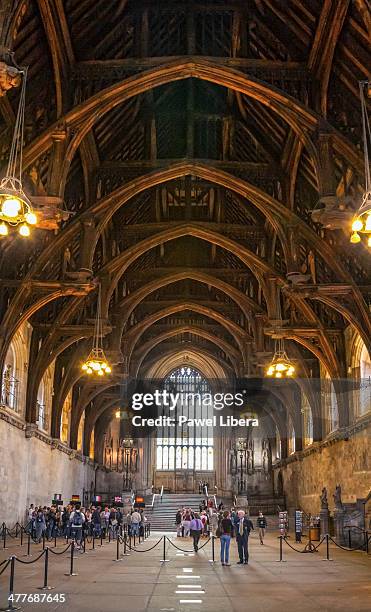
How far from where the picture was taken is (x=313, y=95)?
16141 millimetres

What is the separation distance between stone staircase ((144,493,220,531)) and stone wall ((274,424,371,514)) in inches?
253

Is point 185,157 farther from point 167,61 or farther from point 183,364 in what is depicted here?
point 183,364

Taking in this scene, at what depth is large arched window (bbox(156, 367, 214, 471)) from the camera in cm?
4762

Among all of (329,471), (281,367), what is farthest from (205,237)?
(329,471)

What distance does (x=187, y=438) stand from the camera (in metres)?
49.0

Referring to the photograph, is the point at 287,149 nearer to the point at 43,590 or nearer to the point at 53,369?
the point at 43,590

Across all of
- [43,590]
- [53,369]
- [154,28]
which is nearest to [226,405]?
[53,369]

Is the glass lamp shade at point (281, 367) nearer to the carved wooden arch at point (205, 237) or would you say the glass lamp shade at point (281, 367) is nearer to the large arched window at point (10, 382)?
the carved wooden arch at point (205, 237)

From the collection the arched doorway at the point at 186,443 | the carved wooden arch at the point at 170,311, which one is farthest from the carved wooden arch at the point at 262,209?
the arched doorway at the point at 186,443

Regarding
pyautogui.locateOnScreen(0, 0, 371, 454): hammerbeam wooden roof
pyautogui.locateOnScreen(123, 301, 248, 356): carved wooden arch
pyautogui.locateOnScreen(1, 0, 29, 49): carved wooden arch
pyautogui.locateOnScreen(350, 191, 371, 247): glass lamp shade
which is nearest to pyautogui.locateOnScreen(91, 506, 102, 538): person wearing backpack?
pyautogui.locateOnScreen(0, 0, 371, 454): hammerbeam wooden roof

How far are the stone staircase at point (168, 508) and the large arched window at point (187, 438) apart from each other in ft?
10.2

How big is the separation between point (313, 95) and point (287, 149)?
3384 millimetres

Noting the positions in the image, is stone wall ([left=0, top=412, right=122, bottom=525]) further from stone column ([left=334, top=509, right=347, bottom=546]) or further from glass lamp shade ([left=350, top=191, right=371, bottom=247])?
glass lamp shade ([left=350, top=191, right=371, bottom=247])

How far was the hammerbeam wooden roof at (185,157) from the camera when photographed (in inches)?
609
